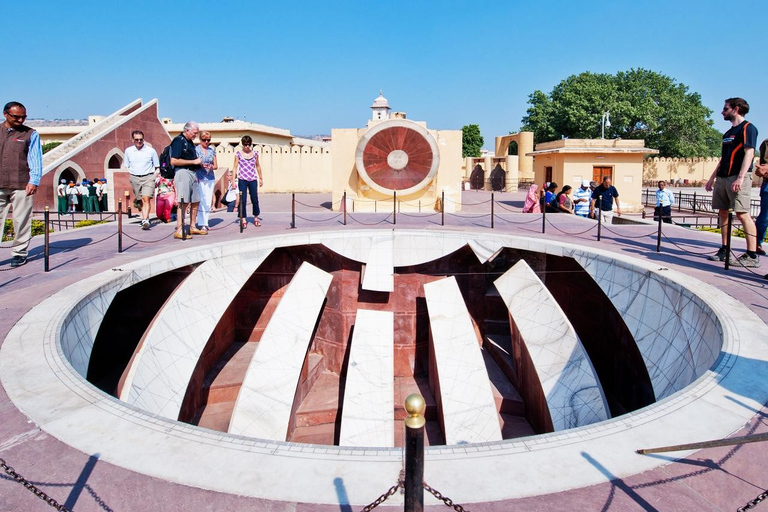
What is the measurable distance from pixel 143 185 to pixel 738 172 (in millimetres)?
9095

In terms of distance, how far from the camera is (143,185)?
9703 mm

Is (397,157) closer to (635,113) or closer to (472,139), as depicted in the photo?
(635,113)

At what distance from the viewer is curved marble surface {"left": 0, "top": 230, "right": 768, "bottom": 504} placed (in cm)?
251

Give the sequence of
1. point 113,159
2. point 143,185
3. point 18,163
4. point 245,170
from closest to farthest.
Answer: point 18,163 < point 143,185 < point 245,170 < point 113,159

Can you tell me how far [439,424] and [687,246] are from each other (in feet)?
15.7

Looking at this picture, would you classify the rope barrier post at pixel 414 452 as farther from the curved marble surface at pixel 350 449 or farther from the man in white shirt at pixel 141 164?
the man in white shirt at pixel 141 164

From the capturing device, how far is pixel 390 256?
32.3ft

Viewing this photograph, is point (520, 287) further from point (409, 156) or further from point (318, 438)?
point (409, 156)

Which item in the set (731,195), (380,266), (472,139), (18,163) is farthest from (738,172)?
(472,139)

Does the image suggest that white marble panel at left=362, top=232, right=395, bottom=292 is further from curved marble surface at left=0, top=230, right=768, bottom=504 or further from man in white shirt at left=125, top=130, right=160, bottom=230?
curved marble surface at left=0, top=230, right=768, bottom=504

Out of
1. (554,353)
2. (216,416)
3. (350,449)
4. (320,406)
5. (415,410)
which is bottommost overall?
(320,406)

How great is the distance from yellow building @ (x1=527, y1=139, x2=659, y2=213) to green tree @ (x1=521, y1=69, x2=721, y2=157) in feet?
48.8

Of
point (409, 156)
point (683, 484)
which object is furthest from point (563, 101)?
point (683, 484)

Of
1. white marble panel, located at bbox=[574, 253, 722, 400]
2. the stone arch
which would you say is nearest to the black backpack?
white marble panel, located at bbox=[574, 253, 722, 400]
